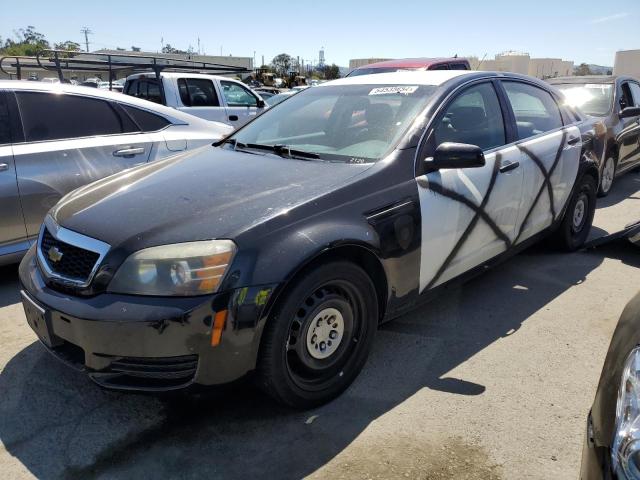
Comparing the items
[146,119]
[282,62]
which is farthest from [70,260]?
[282,62]

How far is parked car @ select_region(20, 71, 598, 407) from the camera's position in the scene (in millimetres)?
2248

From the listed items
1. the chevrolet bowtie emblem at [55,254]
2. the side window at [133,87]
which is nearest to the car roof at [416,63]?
the side window at [133,87]

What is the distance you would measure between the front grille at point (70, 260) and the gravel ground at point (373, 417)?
73cm

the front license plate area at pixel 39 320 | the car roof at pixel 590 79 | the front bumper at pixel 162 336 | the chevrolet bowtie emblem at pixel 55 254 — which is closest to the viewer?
the front bumper at pixel 162 336

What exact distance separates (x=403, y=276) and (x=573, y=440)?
1.13m

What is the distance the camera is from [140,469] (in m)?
2.29

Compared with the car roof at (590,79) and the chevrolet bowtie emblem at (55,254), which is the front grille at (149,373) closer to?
the chevrolet bowtie emblem at (55,254)

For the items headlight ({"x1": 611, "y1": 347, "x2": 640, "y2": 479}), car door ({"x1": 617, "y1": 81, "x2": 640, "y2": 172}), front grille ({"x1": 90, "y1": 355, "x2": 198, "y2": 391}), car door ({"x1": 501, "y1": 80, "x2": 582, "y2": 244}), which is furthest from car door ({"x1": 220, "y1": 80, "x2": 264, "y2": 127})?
headlight ({"x1": 611, "y1": 347, "x2": 640, "y2": 479})

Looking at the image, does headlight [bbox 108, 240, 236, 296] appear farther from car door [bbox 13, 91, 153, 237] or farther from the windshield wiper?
car door [bbox 13, 91, 153, 237]

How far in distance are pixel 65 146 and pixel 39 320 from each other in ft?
7.46

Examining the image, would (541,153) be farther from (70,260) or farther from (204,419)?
(70,260)

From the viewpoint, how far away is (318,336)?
2.63m

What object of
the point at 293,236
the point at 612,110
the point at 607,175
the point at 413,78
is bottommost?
the point at 607,175

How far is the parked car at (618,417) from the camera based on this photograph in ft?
4.33
